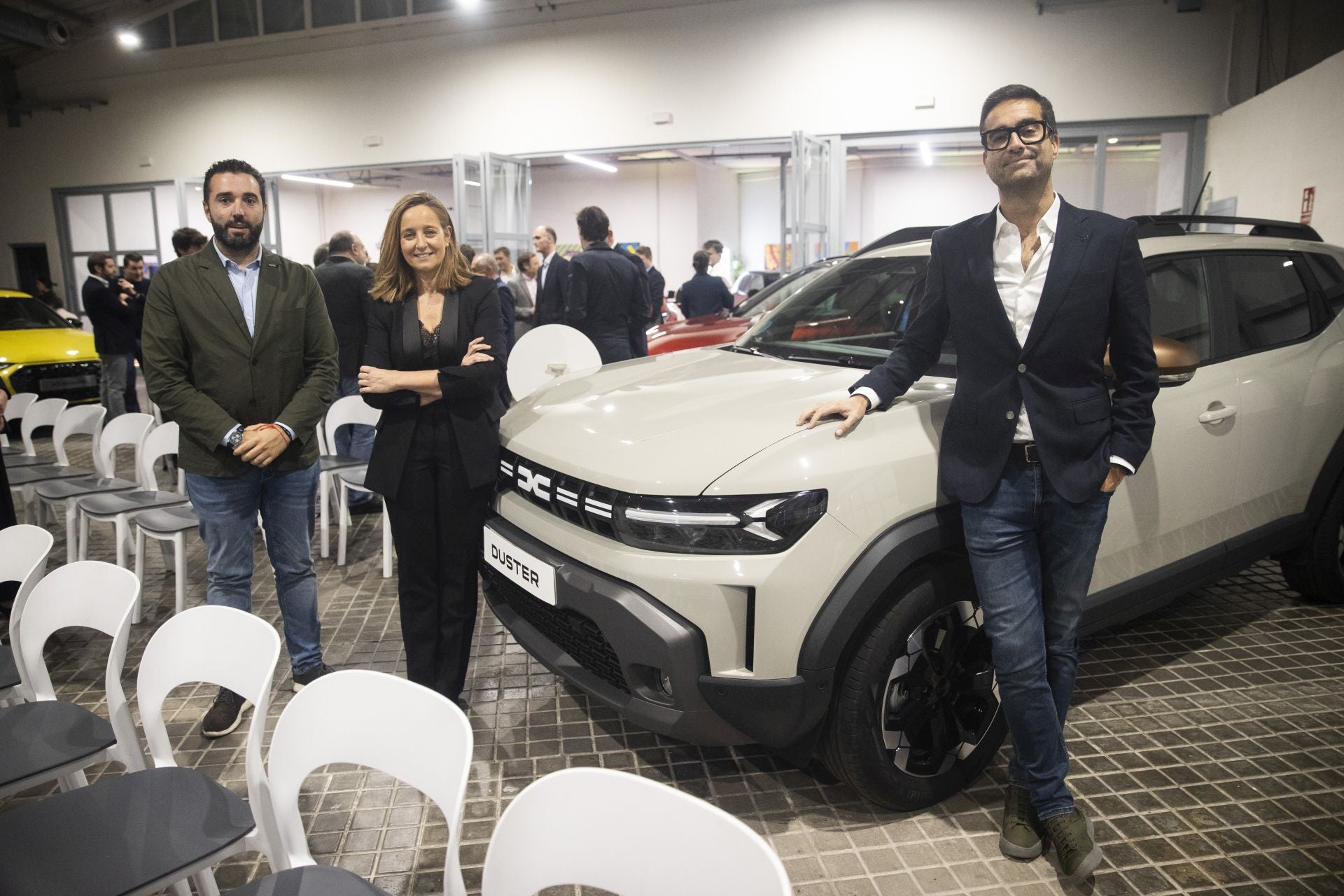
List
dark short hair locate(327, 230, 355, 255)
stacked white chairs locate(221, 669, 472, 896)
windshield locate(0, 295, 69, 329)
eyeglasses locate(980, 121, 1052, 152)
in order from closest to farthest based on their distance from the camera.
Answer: stacked white chairs locate(221, 669, 472, 896), eyeglasses locate(980, 121, 1052, 152), dark short hair locate(327, 230, 355, 255), windshield locate(0, 295, 69, 329)

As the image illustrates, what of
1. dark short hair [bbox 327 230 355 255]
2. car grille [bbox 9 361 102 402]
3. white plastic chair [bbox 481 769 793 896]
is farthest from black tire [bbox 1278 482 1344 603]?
car grille [bbox 9 361 102 402]

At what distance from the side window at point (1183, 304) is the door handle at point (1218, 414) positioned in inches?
6.7

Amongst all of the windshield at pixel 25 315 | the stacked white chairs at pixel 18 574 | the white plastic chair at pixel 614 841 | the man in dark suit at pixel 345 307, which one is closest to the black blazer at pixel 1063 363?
the white plastic chair at pixel 614 841

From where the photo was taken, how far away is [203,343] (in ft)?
9.11

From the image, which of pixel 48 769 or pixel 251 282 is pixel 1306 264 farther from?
pixel 48 769

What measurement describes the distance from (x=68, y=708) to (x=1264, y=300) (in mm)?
3977

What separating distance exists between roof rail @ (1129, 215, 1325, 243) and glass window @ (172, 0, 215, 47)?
15.0 meters

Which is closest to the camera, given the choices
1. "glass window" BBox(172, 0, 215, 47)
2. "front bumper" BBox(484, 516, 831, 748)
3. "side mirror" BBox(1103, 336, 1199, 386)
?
"front bumper" BBox(484, 516, 831, 748)

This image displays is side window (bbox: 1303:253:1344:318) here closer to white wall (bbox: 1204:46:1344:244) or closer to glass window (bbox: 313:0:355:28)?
white wall (bbox: 1204:46:1344:244)

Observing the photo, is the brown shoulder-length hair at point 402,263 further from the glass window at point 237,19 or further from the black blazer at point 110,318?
the glass window at point 237,19

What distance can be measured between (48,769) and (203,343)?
136 centimetres

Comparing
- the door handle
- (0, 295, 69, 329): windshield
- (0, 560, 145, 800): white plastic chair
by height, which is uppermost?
(0, 295, 69, 329): windshield

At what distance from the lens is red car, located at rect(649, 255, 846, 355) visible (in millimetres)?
6680

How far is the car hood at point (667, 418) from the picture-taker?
6.96ft
